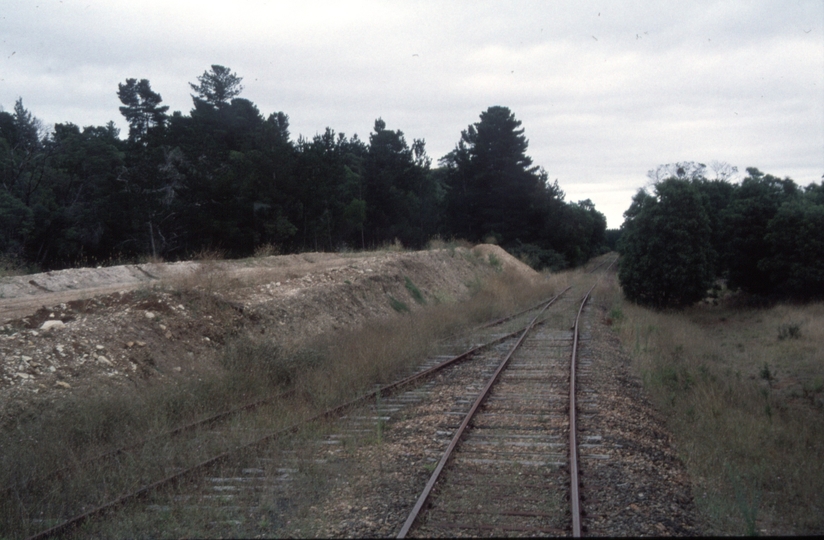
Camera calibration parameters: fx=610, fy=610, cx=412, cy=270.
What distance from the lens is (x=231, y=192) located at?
37.7 m

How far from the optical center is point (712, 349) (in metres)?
17.9

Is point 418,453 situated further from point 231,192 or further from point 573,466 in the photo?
point 231,192

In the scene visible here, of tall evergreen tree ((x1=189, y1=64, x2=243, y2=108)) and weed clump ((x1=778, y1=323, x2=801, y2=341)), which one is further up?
tall evergreen tree ((x1=189, y1=64, x2=243, y2=108))

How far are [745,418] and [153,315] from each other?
34.3 feet

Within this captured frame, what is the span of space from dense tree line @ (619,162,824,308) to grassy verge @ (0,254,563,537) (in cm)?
1806

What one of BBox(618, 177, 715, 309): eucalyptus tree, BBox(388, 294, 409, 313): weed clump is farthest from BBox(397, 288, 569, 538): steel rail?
BBox(618, 177, 715, 309): eucalyptus tree

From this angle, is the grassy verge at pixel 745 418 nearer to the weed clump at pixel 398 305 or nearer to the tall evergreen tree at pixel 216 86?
the weed clump at pixel 398 305

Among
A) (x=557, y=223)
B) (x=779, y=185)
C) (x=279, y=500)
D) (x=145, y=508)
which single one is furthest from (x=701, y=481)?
(x=557, y=223)

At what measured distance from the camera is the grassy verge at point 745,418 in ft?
17.9

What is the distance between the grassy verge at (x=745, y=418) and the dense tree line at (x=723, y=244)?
306 inches

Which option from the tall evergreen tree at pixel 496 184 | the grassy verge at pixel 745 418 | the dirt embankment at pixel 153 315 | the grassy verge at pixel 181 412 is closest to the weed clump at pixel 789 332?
the grassy verge at pixel 745 418

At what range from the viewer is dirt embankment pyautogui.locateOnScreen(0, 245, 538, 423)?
9.50m

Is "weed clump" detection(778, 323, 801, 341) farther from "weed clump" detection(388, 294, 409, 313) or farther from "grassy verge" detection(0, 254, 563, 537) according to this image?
"grassy verge" detection(0, 254, 563, 537)

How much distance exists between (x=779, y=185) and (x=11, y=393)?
3494cm
